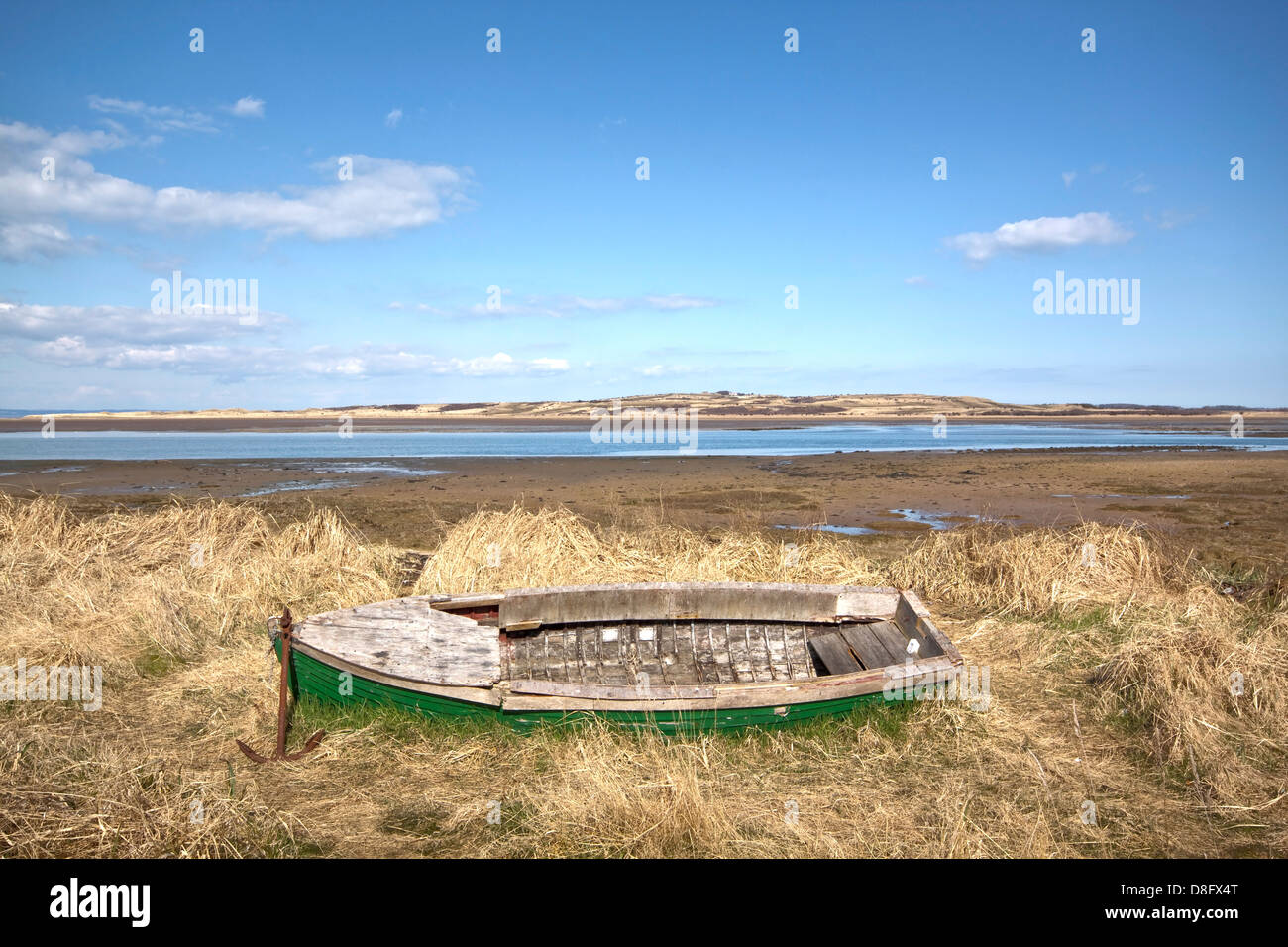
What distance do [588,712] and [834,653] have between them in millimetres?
2800

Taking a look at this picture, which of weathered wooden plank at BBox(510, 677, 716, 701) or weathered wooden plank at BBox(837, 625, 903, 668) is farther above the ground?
weathered wooden plank at BBox(510, 677, 716, 701)

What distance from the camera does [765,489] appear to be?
24281 mm

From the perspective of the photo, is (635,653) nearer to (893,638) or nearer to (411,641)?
(411,641)

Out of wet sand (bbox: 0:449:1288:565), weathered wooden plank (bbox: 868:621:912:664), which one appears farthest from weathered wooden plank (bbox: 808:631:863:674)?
wet sand (bbox: 0:449:1288:565)

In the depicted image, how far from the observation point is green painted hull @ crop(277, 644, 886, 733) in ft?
19.2

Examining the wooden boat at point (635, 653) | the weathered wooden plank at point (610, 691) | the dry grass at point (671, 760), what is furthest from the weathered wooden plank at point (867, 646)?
the weathered wooden plank at point (610, 691)

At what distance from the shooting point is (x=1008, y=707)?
7.29 metres

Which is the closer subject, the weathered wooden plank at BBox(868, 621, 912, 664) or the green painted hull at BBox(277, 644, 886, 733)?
the green painted hull at BBox(277, 644, 886, 733)

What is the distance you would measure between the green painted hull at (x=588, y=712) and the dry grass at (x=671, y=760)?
124 millimetres

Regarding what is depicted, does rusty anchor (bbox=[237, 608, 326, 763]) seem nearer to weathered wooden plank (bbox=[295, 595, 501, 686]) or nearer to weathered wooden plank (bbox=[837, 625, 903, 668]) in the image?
weathered wooden plank (bbox=[295, 595, 501, 686])

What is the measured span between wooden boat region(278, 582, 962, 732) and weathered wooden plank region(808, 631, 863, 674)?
1 centimetres

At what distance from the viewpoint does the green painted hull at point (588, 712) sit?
19.2ft

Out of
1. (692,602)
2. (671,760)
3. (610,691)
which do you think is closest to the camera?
(671,760)

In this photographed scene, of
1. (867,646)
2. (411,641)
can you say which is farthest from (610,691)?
(867,646)
